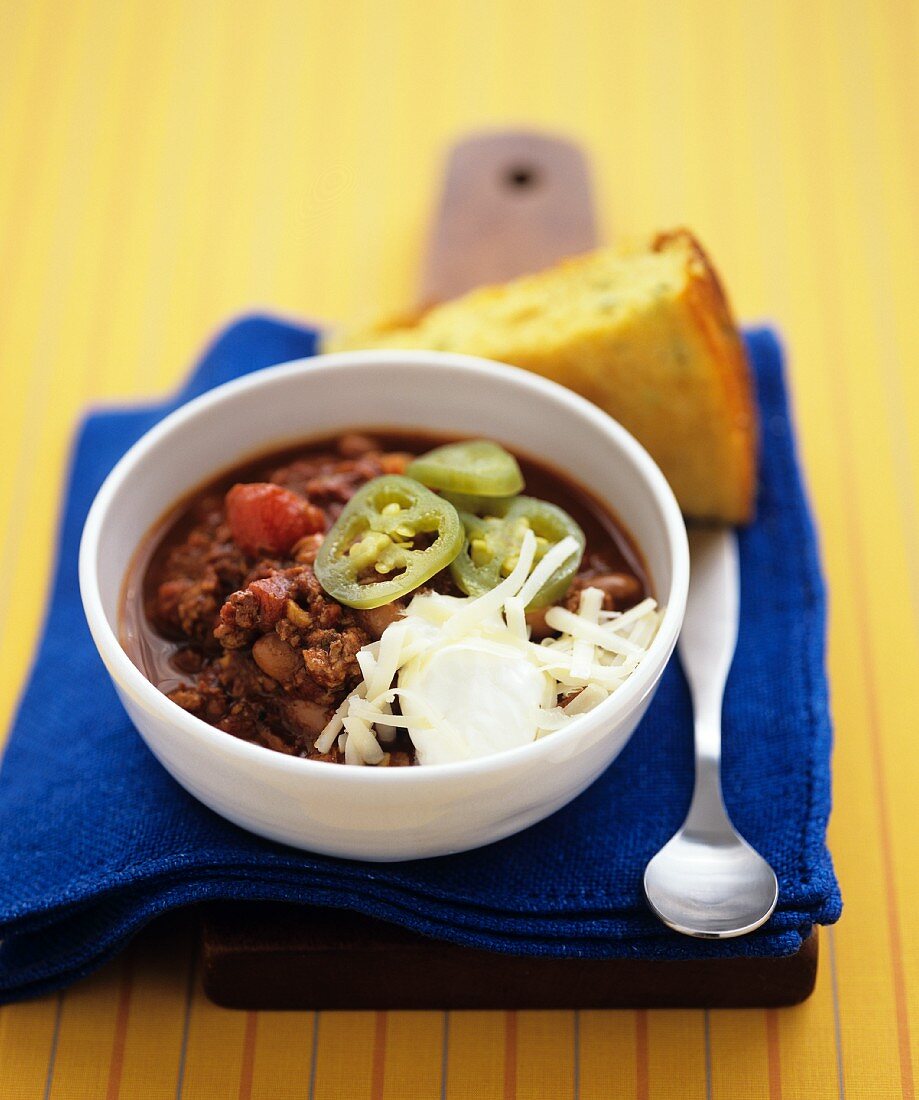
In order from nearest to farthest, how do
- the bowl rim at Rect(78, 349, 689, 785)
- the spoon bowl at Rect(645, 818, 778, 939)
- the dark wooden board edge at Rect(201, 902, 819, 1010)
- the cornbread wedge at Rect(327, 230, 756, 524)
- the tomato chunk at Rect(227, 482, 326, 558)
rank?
the bowl rim at Rect(78, 349, 689, 785)
the spoon bowl at Rect(645, 818, 778, 939)
the dark wooden board edge at Rect(201, 902, 819, 1010)
the tomato chunk at Rect(227, 482, 326, 558)
the cornbread wedge at Rect(327, 230, 756, 524)

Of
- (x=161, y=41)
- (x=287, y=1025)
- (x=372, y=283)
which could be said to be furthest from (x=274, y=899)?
(x=161, y=41)

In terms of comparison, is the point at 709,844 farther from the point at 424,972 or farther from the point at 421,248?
the point at 421,248

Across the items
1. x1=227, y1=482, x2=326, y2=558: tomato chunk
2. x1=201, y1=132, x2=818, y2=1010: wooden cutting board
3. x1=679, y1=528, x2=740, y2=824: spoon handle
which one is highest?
x1=227, y1=482, x2=326, y2=558: tomato chunk

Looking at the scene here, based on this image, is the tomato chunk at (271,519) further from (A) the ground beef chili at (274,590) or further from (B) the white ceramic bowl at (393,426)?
(B) the white ceramic bowl at (393,426)

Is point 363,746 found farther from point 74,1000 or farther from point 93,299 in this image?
point 93,299

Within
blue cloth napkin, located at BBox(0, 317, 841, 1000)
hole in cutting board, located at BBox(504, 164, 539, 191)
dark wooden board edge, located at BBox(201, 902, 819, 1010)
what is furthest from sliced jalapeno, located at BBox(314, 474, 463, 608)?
hole in cutting board, located at BBox(504, 164, 539, 191)

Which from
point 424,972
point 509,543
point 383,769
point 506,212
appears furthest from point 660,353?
point 424,972

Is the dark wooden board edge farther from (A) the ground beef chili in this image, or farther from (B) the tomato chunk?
(B) the tomato chunk
